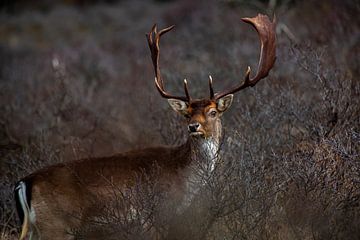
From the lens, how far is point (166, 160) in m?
7.39

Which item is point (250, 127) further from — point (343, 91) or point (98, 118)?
point (98, 118)

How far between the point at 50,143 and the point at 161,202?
352cm

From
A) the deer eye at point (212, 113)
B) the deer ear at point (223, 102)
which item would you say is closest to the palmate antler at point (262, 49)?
the deer ear at point (223, 102)

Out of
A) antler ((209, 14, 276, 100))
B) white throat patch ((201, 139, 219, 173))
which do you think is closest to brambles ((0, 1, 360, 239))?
white throat patch ((201, 139, 219, 173))

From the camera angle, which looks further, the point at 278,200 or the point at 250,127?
the point at 250,127

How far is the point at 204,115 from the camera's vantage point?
7297 millimetres

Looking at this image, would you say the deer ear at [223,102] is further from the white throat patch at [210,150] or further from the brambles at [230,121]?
the brambles at [230,121]

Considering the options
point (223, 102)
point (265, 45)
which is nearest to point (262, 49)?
point (265, 45)

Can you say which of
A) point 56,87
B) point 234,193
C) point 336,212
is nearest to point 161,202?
point 234,193

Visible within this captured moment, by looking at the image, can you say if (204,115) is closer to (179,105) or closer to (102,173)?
(179,105)

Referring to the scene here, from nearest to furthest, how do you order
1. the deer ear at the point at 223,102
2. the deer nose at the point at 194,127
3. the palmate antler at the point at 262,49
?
1. the deer nose at the point at 194,127
2. the deer ear at the point at 223,102
3. the palmate antler at the point at 262,49

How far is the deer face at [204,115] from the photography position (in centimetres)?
724

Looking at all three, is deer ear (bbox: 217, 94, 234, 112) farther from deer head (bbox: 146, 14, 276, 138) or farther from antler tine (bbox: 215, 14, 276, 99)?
antler tine (bbox: 215, 14, 276, 99)

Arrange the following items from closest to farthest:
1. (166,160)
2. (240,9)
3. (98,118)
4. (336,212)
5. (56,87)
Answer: (336,212), (166,160), (98,118), (56,87), (240,9)
